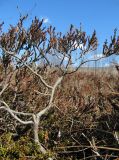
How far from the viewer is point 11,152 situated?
744cm

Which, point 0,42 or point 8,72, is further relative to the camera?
point 8,72

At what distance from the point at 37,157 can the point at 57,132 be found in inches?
58.5

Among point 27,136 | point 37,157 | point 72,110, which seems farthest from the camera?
point 72,110

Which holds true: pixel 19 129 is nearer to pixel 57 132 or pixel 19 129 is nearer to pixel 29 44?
pixel 57 132

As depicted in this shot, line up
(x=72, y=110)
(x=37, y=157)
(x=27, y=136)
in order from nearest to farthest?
(x=37, y=157)
(x=27, y=136)
(x=72, y=110)

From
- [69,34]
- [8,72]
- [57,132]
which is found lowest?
[57,132]

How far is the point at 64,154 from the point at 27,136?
1126mm

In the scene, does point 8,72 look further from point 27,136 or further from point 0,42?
point 27,136

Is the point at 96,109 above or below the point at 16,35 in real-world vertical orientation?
below

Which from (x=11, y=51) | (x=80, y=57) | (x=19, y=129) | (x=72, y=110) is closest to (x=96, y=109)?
(x=72, y=110)

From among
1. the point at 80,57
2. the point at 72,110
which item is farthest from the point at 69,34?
the point at 72,110

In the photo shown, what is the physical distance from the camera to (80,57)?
8.56 metres

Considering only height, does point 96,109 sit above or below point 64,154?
above

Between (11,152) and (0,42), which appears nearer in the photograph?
(11,152)
